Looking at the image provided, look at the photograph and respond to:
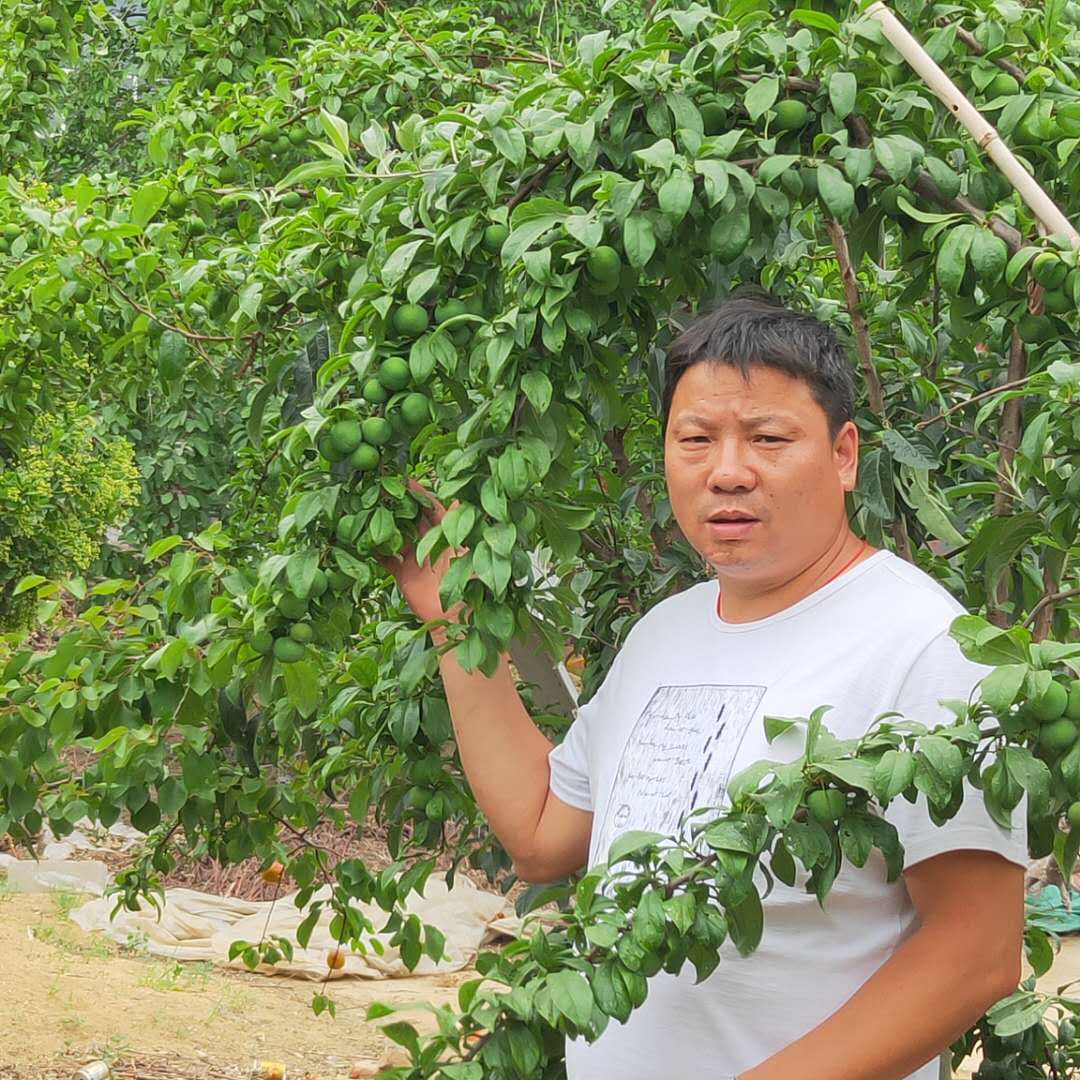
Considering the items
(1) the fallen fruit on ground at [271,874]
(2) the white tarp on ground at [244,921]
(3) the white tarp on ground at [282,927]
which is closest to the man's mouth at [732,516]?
(1) the fallen fruit on ground at [271,874]

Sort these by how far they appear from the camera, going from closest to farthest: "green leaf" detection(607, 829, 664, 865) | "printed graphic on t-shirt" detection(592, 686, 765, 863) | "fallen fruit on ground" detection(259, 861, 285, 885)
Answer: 1. "green leaf" detection(607, 829, 664, 865)
2. "printed graphic on t-shirt" detection(592, 686, 765, 863)
3. "fallen fruit on ground" detection(259, 861, 285, 885)

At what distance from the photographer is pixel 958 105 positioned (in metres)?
1.64

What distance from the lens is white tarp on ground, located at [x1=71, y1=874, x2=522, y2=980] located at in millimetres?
6930

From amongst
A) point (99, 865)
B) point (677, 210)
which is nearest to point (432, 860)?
point (677, 210)

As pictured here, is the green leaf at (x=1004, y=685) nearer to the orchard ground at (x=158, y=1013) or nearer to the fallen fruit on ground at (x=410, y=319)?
the fallen fruit on ground at (x=410, y=319)

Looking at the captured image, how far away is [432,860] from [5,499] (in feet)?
8.10

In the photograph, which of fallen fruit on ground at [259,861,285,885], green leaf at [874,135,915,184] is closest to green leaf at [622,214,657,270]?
green leaf at [874,135,915,184]

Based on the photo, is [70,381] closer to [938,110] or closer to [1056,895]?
[938,110]

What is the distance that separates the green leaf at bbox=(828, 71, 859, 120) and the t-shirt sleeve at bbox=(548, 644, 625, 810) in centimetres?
66

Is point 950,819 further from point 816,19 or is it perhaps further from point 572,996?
point 816,19

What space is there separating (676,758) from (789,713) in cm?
14

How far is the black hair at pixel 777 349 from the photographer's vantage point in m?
1.64

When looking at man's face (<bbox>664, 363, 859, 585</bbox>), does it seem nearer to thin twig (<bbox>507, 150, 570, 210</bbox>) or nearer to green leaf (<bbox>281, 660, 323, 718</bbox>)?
thin twig (<bbox>507, 150, 570, 210</bbox>)

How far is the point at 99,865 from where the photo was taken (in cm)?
807
